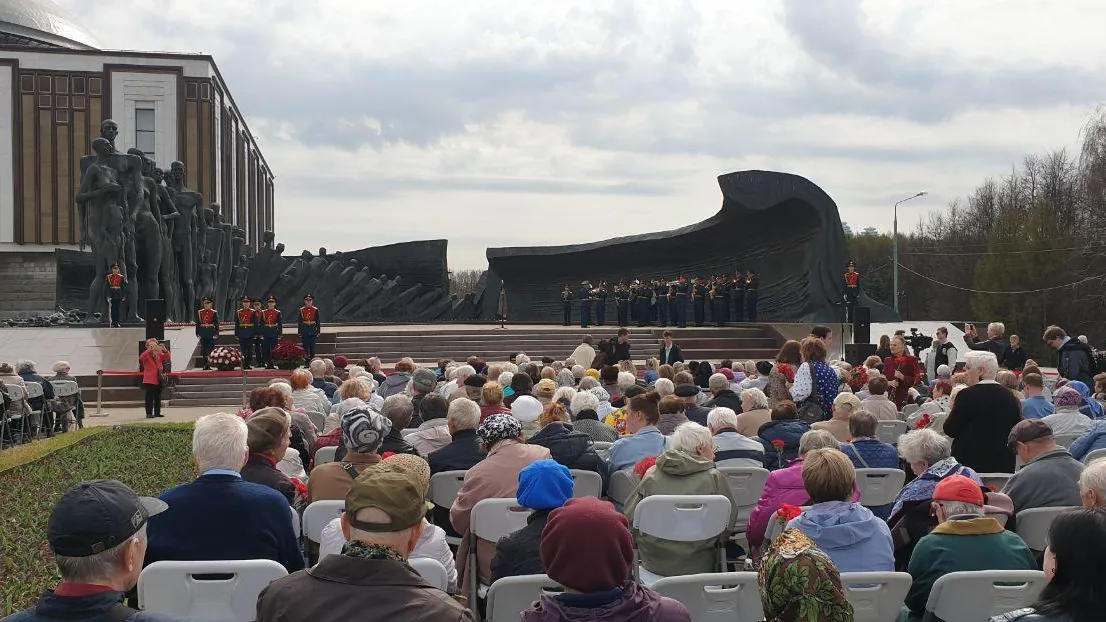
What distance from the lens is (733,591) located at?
11.2 feet

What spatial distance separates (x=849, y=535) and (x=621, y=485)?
2.04 meters

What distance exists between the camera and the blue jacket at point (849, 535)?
3.80 metres

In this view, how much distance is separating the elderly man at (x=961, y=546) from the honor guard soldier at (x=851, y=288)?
69.8 feet

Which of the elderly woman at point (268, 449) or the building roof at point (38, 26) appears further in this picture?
the building roof at point (38, 26)

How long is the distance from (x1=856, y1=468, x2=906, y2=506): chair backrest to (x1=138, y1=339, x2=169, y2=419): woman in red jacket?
37.7ft

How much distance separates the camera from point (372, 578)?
242 centimetres

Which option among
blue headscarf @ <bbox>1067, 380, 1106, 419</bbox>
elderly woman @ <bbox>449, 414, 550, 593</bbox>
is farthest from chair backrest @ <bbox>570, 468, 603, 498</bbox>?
blue headscarf @ <bbox>1067, 380, 1106, 419</bbox>

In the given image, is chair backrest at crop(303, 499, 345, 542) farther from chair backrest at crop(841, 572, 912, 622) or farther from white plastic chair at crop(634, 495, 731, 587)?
chair backrest at crop(841, 572, 912, 622)

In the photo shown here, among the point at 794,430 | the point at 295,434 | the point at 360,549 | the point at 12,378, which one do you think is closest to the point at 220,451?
Result: the point at 360,549

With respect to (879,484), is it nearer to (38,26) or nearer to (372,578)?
(372,578)

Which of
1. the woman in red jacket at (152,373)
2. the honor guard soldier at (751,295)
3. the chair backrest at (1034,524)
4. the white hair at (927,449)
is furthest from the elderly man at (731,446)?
the honor guard soldier at (751,295)

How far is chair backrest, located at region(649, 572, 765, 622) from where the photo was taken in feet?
10.9

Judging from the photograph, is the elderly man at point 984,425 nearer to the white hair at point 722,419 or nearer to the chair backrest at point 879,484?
the chair backrest at point 879,484

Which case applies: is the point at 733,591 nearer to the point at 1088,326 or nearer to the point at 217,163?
the point at 1088,326
